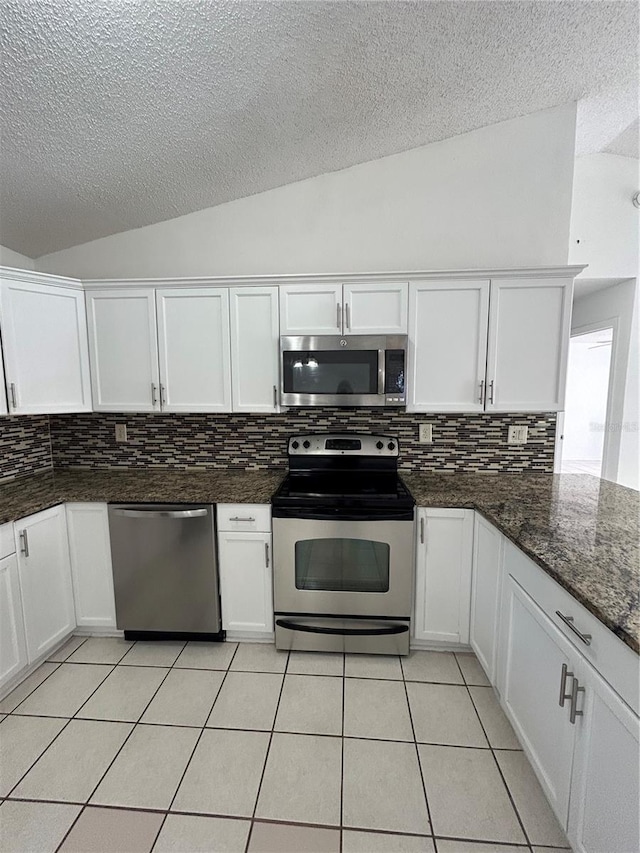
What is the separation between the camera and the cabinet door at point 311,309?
2232 millimetres

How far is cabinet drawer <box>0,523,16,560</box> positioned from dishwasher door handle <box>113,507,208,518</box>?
45cm

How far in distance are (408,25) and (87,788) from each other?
3.16 metres

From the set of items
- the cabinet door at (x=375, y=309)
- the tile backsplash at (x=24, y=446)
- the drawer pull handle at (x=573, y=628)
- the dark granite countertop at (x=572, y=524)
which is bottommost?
the drawer pull handle at (x=573, y=628)

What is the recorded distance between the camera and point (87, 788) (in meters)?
1.43

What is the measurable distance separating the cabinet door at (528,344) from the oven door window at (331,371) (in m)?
0.70

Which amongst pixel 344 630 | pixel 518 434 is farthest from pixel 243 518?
pixel 518 434

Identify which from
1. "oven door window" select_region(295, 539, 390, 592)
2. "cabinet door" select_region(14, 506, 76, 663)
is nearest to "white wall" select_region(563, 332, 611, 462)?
"oven door window" select_region(295, 539, 390, 592)

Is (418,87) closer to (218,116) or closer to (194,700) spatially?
(218,116)

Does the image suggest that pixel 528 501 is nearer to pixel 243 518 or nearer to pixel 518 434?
pixel 518 434

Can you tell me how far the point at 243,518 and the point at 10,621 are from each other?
117 cm

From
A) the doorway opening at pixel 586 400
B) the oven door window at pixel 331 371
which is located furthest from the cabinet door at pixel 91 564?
the doorway opening at pixel 586 400

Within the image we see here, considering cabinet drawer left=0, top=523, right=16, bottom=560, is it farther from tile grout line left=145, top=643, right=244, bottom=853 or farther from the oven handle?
the oven handle

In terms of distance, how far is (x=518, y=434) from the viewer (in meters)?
2.49

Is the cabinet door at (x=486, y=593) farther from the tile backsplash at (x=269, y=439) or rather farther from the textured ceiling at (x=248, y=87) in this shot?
the textured ceiling at (x=248, y=87)
